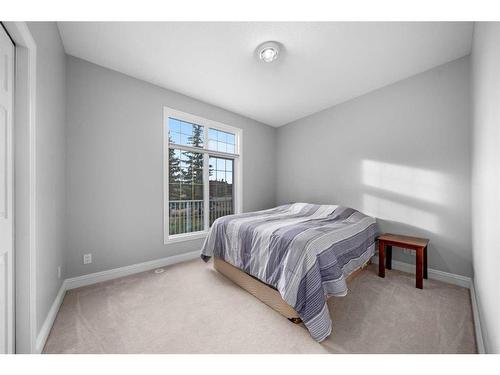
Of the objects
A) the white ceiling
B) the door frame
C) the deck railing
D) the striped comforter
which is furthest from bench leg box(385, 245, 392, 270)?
the door frame

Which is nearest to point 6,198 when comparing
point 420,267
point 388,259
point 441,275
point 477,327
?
point 477,327

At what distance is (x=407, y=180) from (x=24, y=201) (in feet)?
12.2

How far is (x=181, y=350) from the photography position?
1355mm

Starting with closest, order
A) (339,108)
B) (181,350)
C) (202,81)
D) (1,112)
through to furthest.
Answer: (1,112) < (181,350) < (202,81) < (339,108)

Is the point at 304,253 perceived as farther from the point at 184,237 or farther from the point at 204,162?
the point at 204,162

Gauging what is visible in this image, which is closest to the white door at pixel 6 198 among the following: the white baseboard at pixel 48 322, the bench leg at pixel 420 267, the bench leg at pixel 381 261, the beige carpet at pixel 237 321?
the white baseboard at pixel 48 322

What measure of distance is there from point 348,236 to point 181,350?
1.79 m

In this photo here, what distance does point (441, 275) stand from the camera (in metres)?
2.37

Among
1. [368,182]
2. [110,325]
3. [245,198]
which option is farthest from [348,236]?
[110,325]

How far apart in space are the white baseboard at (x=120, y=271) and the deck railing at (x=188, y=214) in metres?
0.38

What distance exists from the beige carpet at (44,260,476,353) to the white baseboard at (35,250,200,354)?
64 mm

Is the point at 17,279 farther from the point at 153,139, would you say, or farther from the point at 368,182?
the point at 368,182

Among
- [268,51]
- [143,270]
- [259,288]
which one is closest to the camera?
[259,288]

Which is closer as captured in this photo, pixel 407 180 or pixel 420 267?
pixel 420 267
